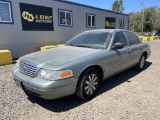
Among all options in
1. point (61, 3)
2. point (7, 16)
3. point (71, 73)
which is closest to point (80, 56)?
point (71, 73)

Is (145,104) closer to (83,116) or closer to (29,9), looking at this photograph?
(83,116)

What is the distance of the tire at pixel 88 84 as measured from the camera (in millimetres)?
3178

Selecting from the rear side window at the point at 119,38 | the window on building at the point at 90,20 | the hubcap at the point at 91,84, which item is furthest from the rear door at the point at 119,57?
the window on building at the point at 90,20

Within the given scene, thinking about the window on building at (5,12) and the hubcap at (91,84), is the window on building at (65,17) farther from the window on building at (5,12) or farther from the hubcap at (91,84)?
the hubcap at (91,84)

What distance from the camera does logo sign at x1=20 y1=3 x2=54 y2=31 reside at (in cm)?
871

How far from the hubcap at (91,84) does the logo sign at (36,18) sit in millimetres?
6834

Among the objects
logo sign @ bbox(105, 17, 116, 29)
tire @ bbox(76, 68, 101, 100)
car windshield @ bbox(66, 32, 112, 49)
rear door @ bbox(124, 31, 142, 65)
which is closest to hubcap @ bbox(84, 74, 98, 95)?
tire @ bbox(76, 68, 101, 100)

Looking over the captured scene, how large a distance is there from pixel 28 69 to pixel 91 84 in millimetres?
1464

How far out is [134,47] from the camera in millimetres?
4980

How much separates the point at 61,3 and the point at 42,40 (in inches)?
120

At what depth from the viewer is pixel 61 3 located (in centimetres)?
1043

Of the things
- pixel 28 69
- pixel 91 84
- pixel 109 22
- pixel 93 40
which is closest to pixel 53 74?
pixel 28 69

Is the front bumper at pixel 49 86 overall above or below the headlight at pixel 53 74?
below

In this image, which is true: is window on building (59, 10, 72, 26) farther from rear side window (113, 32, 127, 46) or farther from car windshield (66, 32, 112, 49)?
rear side window (113, 32, 127, 46)
